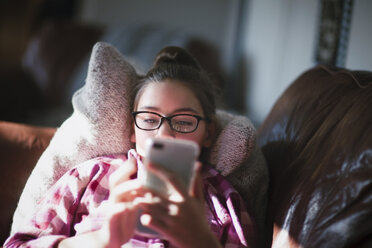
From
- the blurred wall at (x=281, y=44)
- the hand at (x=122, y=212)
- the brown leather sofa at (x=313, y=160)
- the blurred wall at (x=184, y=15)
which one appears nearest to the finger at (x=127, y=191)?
the hand at (x=122, y=212)

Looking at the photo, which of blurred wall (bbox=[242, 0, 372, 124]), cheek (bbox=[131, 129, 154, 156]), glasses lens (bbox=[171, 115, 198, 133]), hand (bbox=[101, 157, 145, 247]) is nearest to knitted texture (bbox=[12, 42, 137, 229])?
cheek (bbox=[131, 129, 154, 156])

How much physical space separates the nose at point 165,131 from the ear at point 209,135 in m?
0.19

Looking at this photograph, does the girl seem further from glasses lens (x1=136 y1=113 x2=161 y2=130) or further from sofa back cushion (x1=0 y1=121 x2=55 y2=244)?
sofa back cushion (x1=0 y1=121 x2=55 y2=244)

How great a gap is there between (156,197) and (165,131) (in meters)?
0.30

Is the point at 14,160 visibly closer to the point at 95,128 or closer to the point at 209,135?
the point at 95,128

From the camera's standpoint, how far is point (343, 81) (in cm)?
113

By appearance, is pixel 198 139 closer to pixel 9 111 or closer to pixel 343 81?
pixel 343 81

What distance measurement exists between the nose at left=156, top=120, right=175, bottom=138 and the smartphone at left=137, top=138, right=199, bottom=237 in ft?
0.87

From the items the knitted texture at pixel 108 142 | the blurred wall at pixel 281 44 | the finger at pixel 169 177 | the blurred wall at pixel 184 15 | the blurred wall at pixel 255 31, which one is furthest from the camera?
the blurred wall at pixel 184 15

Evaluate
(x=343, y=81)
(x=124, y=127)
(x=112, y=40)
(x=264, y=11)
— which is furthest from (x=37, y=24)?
(x=343, y=81)

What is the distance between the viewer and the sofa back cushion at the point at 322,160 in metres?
0.81

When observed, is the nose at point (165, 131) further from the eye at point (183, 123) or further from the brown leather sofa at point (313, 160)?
the brown leather sofa at point (313, 160)

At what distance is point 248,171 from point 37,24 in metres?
4.14

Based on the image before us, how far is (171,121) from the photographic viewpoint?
1.07m
